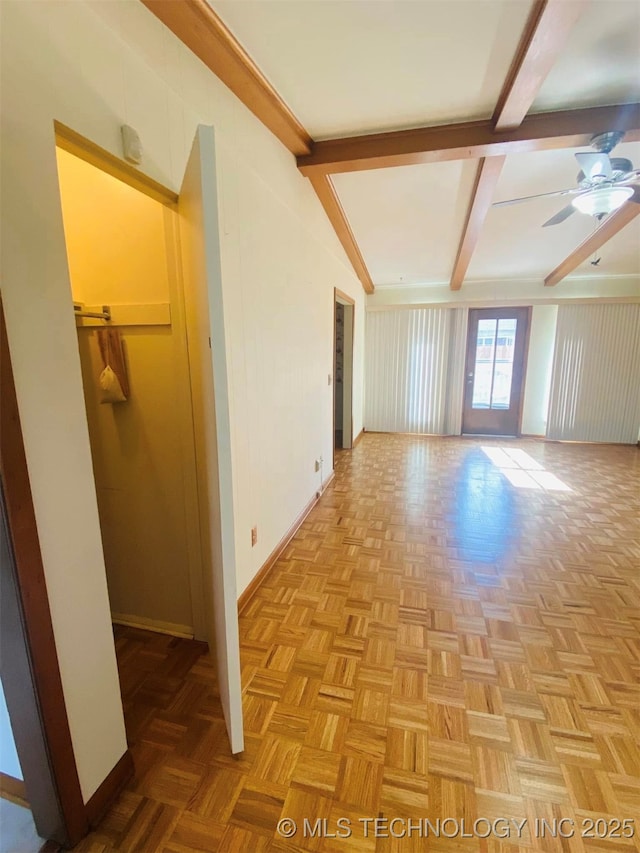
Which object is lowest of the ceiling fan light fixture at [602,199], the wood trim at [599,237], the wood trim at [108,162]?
the wood trim at [108,162]

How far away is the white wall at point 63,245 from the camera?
86cm

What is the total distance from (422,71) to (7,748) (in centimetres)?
316

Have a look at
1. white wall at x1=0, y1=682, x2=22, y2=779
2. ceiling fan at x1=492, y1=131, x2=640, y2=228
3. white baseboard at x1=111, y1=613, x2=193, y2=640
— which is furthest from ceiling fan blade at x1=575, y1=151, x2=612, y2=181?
white wall at x1=0, y1=682, x2=22, y2=779

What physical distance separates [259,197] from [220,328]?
1.52m

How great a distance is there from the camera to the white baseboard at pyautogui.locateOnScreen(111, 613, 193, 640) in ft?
6.14

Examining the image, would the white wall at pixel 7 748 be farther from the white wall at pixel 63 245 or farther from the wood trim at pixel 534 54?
the wood trim at pixel 534 54

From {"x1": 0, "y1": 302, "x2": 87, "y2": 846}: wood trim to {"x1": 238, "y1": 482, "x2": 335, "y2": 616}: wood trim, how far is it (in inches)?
41.0

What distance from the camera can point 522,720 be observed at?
1440 mm

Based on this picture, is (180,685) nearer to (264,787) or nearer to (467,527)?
(264,787)

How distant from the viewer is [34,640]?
2.97ft

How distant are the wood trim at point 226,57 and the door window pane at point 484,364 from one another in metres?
4.55

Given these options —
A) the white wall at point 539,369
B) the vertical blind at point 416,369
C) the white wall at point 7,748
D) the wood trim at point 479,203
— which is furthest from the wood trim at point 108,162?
the white wall at point 539,369

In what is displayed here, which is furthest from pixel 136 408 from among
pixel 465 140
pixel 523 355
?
pixel 523 355

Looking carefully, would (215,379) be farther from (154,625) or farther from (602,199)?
(602,199)
